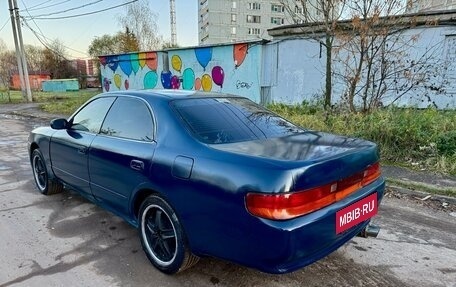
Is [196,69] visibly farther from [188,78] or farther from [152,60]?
[152,60]

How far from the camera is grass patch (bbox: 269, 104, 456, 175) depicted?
541 centimetres

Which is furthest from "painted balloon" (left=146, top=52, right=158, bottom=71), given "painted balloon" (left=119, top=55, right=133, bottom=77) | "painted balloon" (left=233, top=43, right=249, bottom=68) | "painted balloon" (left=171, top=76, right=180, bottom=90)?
"painted balloon" (left=233, top=43, right=249, bottom=68)

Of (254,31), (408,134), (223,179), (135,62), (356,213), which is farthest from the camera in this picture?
(254,31)

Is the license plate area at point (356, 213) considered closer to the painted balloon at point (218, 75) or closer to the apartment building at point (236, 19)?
the painted balloon at point (218, 75)

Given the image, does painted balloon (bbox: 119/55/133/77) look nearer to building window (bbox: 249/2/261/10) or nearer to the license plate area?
the license plate area

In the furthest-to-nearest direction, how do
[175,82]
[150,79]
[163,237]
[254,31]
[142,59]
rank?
[254,31] → [142,59] → [150,79] → [175,82] → [163,237]

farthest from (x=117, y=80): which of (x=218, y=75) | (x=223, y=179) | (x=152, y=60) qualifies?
(x=223, y=179)

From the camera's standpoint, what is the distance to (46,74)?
141ft

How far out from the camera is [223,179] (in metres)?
2.03

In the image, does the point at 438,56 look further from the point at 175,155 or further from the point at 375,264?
the point at 175,155

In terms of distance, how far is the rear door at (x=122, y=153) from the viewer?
267cm

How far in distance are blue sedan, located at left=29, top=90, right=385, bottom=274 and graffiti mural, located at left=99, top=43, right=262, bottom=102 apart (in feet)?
25.1

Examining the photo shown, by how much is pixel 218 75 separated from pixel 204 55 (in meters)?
1.03

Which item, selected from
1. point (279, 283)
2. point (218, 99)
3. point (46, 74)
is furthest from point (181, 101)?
point (46, 74)
